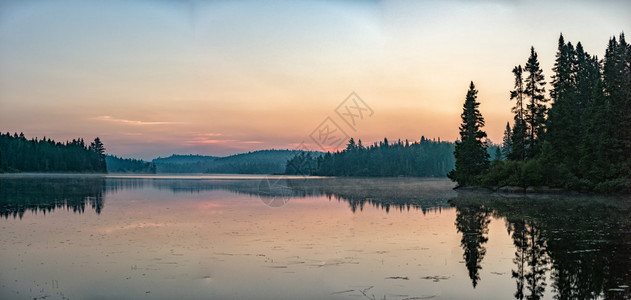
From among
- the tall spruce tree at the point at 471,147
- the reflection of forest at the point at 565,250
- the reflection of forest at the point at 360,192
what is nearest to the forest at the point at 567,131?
the tall spruce tree at the point at 471,147

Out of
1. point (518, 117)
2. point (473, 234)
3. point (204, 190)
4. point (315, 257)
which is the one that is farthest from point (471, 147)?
point (315, 257)

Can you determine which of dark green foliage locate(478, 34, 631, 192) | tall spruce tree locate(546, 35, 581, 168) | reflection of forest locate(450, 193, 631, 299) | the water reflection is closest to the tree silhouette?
reflection of forest locate(450, 193, 631, 299)

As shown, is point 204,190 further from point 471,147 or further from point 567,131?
point 567,131

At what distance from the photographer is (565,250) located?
68.4 ft

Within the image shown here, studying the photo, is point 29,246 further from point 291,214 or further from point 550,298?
point 550,298

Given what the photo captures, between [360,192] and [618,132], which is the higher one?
[618,132]

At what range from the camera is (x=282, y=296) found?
47.2 feet

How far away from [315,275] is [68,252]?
12.8 m

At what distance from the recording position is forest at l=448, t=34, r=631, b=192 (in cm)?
5994

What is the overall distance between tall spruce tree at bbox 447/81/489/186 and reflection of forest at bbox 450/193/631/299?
138 ft

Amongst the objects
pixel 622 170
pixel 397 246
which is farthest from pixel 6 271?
pixel 622 170

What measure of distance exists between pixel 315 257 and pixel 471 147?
66.9 metres

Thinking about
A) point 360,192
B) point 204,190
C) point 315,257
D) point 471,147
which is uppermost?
point 471,147

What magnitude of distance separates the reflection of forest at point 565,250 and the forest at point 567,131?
2683 cm
